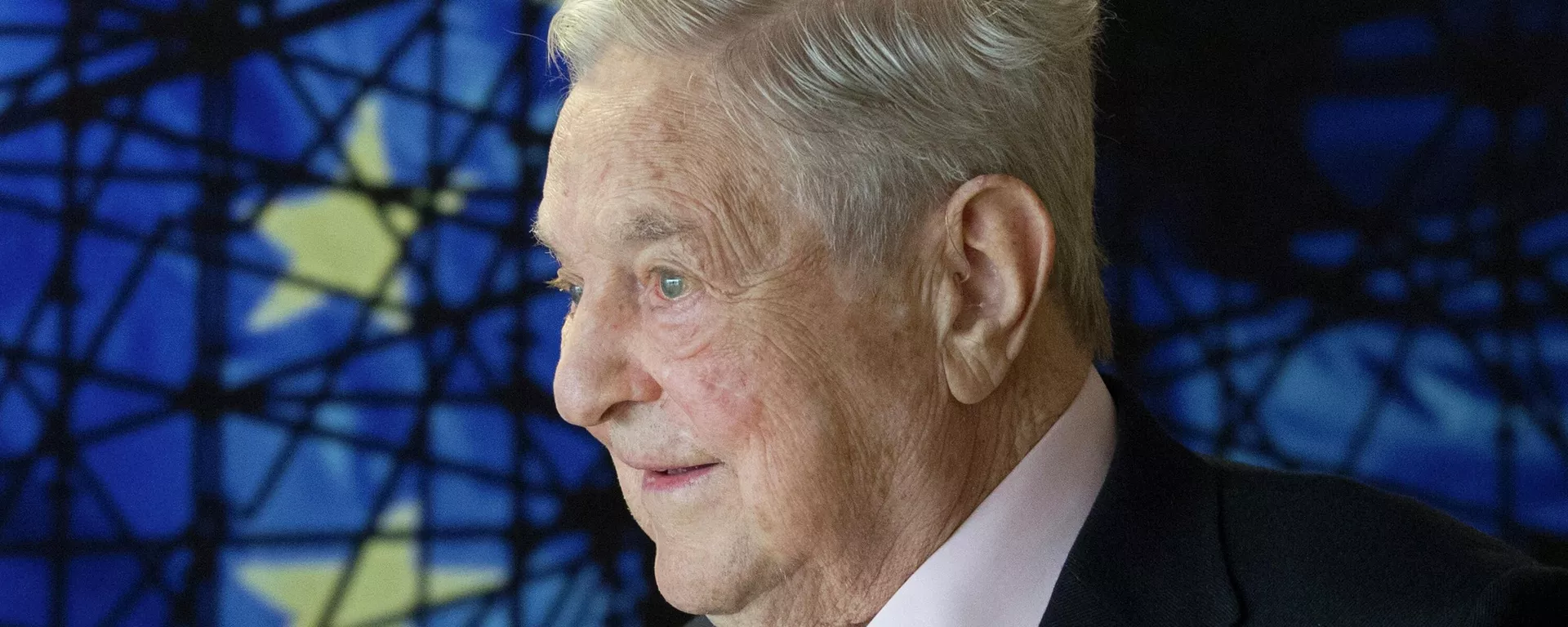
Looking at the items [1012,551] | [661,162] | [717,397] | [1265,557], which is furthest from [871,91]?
[1265,557]

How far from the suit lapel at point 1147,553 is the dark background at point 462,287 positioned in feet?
6.11

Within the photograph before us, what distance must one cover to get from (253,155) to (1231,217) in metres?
2.21

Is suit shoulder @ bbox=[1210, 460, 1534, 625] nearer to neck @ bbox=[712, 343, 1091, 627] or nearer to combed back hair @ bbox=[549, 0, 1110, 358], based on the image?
neck @ bbox=[712, 343, 1091, 627]

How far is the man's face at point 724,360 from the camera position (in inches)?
53.8

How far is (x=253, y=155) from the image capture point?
317cm

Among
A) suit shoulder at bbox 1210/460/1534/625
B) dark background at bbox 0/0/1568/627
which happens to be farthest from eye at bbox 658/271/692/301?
dark background at bbox 0/0/1568/627

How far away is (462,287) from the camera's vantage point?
3.27 meters

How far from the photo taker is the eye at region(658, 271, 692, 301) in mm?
1389

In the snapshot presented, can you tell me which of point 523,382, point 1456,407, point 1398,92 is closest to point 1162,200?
point 1398,92

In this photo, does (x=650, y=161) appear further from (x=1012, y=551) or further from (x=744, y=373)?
(x=1012, y=551)

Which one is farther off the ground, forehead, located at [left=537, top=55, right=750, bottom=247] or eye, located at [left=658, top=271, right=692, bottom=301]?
forehead, located at [left=537, top=55, right=750, bottom=247]

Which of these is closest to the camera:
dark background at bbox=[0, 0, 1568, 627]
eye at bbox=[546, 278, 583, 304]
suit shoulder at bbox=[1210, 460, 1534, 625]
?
suit shoulder at bbox=[1210, 460, 1534, 625]

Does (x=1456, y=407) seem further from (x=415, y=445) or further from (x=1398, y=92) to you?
(x=415, y=445)

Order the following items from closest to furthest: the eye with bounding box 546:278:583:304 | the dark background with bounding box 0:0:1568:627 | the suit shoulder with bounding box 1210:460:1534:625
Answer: the suit shoulder with bounding box 1210:460:1534:625 → the eye with bounding box 546:278:583:304 → the dark background with bounding box 0:0:1568:627
